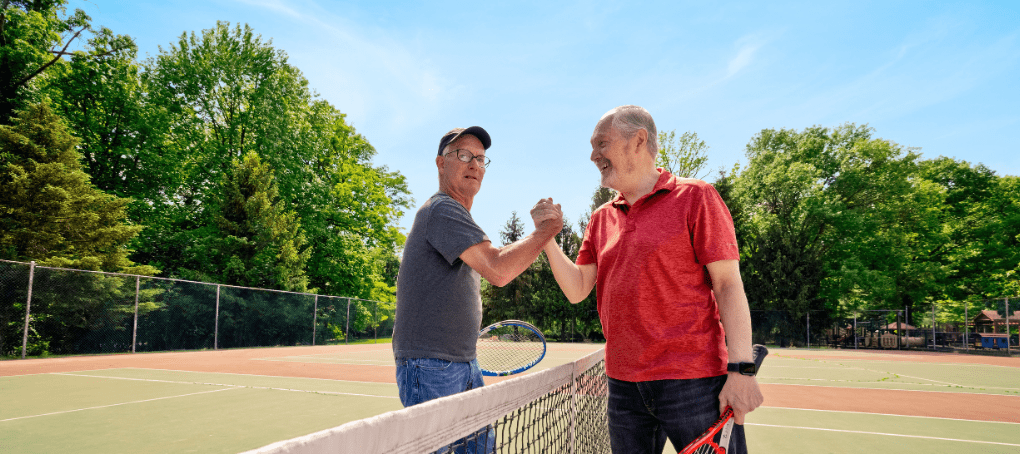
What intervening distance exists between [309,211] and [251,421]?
24.9 metres

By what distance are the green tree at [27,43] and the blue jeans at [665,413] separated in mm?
23802

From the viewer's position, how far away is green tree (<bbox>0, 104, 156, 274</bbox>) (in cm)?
1722

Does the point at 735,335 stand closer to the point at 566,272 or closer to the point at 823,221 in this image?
the point at 566,272

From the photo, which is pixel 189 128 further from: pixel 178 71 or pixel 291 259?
pixel 291 259

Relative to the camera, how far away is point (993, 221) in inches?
1355

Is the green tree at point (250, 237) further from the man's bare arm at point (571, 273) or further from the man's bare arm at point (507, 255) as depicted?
the man's bare arm at point (507, 255)

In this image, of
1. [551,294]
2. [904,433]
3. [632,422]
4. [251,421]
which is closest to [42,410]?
[251,421]

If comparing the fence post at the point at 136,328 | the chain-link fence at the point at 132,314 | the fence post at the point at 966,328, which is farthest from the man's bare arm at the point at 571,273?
the fence post at the point at 966,328

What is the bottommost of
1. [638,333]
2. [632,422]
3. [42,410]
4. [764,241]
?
[42,410]

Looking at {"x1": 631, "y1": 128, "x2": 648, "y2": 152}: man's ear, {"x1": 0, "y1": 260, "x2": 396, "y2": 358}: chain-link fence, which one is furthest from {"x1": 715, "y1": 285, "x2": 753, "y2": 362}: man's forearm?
{"x1": 0, "y1": 260, "x2": 396, "y2": 358}: chain-link fence

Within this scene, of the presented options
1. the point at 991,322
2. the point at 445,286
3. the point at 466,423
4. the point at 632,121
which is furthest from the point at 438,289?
the point at 991,322

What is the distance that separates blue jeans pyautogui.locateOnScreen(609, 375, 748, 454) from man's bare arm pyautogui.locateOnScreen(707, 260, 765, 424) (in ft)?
0.18

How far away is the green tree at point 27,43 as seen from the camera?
2053 cm

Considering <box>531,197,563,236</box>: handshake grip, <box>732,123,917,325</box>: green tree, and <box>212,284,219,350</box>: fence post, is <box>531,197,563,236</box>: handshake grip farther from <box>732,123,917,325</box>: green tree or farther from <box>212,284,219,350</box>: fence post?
<box>732,123,917,325</box>: green tree
